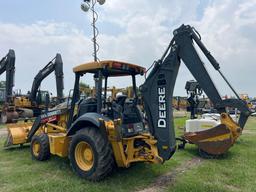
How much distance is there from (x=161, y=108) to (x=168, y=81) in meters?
Answer: 0.52

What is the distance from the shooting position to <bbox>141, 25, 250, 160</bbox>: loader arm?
16.5ft

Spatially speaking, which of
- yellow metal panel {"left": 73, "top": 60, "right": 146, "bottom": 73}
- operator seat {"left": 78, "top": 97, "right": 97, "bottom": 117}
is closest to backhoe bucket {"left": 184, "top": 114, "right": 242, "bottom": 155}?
yellow metal panel {"left": 73, "top": 60, "right": 146, "bottom": 73}

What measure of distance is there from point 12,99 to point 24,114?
60.1 inches

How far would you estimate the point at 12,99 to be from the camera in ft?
62.9

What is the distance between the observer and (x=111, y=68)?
547 centimetres

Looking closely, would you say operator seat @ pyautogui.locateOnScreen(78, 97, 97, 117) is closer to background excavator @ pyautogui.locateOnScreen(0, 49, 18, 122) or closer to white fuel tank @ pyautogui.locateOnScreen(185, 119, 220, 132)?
white fuel tank @ pyautogui.locateOnScreen(185, 119, 220, 132)

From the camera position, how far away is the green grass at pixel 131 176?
4836 mm

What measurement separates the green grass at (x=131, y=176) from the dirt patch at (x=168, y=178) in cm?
11

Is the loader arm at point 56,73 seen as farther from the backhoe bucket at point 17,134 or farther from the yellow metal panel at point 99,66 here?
the yellow metal panel at point 99,66

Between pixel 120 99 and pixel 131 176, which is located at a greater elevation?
pixel 120 99

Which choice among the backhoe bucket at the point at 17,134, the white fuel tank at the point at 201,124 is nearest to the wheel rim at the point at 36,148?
the backhoe bucket at the point at 17,134

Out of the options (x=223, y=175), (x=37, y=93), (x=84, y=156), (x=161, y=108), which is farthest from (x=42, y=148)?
(x=37, y=93)

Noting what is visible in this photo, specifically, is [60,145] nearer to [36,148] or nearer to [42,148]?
[42,148]

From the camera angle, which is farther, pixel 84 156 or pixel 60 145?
pixel 60 145
